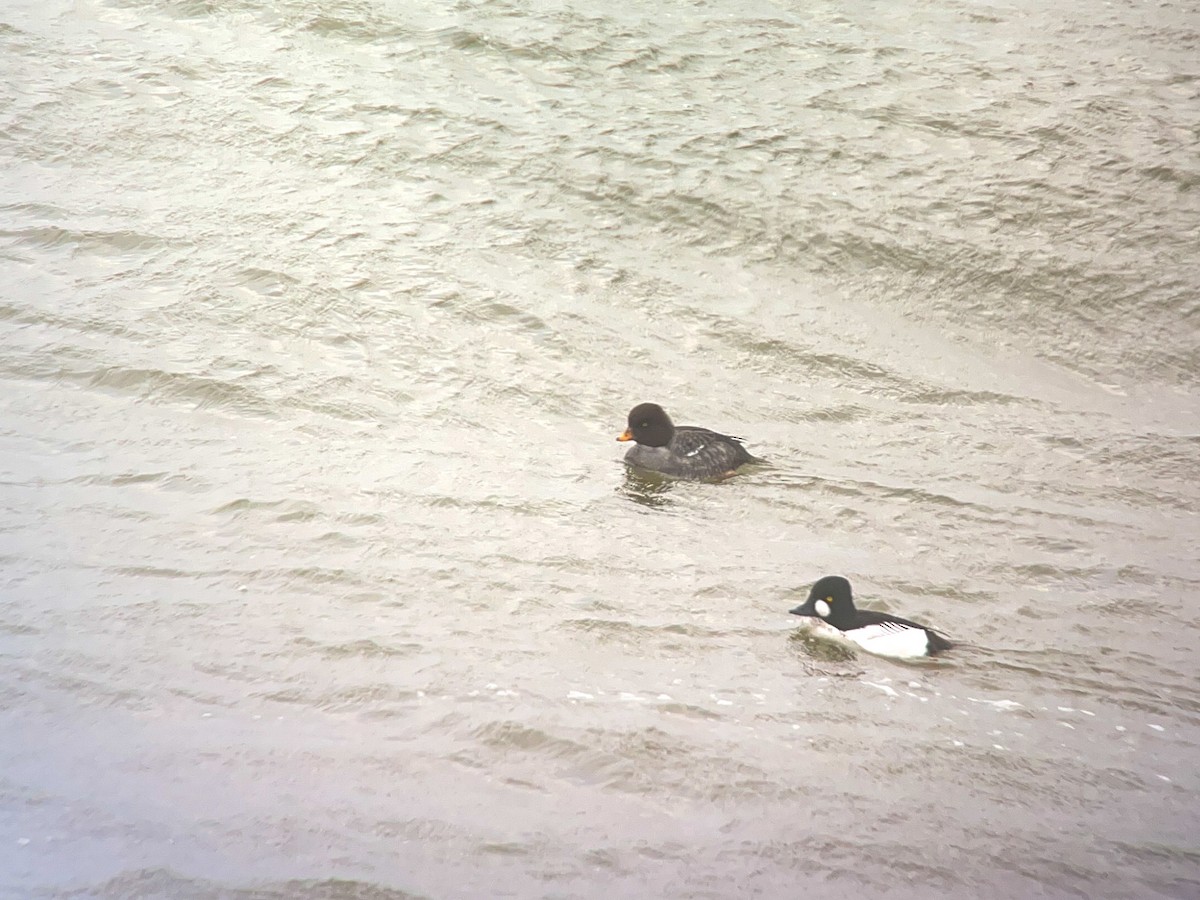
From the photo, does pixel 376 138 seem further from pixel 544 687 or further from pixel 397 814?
pixel 397 814

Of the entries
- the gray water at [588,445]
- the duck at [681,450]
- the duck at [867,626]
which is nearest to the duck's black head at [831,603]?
the duck at [867,626]

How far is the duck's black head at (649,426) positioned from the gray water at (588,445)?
33cm

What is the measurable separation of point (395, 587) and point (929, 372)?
530 cm

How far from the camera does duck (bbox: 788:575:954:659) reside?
680 cm

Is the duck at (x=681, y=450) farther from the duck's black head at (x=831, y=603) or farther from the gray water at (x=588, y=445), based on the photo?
the duck's black head at (x=831, y=603)

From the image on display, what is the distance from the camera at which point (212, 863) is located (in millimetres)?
5000

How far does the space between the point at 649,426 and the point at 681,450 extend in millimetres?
376

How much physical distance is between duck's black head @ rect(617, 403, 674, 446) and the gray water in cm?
33

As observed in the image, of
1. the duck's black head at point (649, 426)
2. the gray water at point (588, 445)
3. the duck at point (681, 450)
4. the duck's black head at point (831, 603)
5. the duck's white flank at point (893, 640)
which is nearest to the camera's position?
the gray water at point (588, 445)

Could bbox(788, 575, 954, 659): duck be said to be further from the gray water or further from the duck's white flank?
the gray water

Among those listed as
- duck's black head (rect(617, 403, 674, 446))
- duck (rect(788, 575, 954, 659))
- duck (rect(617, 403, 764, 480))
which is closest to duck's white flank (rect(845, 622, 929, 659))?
duck (rect(788, 575, 954, 659))

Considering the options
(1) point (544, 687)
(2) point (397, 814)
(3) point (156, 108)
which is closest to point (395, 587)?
(1) point (544, 687)

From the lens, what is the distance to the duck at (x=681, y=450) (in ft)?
29.3

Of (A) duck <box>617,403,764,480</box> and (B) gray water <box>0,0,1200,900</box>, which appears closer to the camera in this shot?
(B) gray water <box>0,0,1200,900</box>
